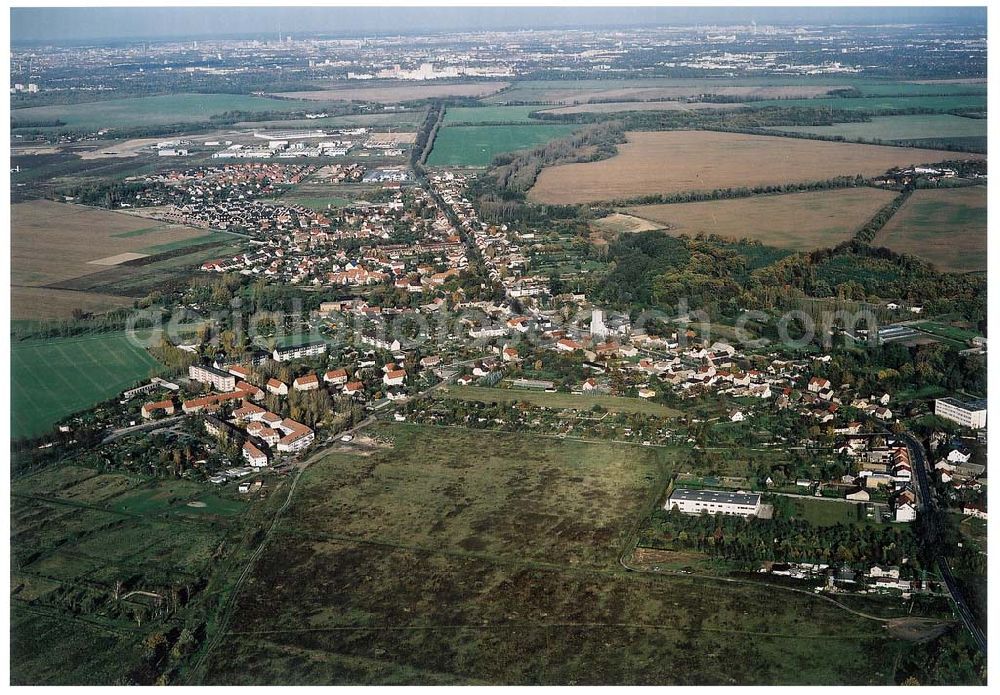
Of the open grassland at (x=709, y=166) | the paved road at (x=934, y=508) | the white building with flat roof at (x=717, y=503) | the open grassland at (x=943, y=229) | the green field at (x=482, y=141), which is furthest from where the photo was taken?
the green field at (x=482, y=141)

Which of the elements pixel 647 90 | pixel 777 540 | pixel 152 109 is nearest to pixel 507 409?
pixel 777 540

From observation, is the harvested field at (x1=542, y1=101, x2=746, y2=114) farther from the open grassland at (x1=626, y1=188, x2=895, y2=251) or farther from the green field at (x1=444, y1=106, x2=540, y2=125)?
the open grassland at (x1=626, y1=188, x2=895, y2=251)

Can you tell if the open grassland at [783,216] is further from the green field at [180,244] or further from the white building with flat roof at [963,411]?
the green field at [180,244]

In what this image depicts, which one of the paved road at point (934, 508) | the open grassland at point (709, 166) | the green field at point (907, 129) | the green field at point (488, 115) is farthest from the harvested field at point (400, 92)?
the paved road at point (934, 508)

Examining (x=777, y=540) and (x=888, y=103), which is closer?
(x=777, y=540)

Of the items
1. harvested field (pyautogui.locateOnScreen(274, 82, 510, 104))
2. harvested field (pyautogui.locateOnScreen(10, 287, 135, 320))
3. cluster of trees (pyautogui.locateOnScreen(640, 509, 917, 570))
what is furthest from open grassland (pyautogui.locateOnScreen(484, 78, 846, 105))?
cluster of trees (pyautogui.locateOnScreen(640, 509, 917, 570))

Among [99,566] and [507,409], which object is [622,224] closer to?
[507,409]
